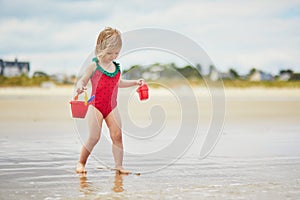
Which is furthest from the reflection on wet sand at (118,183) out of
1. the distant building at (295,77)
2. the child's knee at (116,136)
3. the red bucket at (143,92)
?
the distant building at (295,77)

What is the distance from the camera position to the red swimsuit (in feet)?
18.4

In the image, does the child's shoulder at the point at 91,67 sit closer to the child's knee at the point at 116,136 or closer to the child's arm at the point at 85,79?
the child's arm at the point at 85,79

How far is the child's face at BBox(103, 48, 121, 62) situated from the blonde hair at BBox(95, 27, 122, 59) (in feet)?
0.10

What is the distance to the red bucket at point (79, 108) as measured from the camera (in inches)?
220

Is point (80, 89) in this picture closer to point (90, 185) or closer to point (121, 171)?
point (121, 171)

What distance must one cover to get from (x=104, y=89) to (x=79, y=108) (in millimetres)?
313

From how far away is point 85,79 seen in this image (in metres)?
5.57

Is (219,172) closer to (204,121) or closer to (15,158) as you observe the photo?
(15,158)

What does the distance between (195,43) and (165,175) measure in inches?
68.9

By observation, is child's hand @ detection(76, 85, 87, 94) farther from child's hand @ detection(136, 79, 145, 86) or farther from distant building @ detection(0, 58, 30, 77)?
distant building @ detection(0, 58, 30, 77)

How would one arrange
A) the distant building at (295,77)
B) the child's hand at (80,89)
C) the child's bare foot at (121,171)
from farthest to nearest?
1. the distant building at (295,77)
2. the child's hand at (80,89)
3. the child's bare foot at (121,171)

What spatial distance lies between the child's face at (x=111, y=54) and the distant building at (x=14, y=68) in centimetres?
2700

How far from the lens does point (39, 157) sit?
20.7ft

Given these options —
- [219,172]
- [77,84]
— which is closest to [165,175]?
[219,172]
